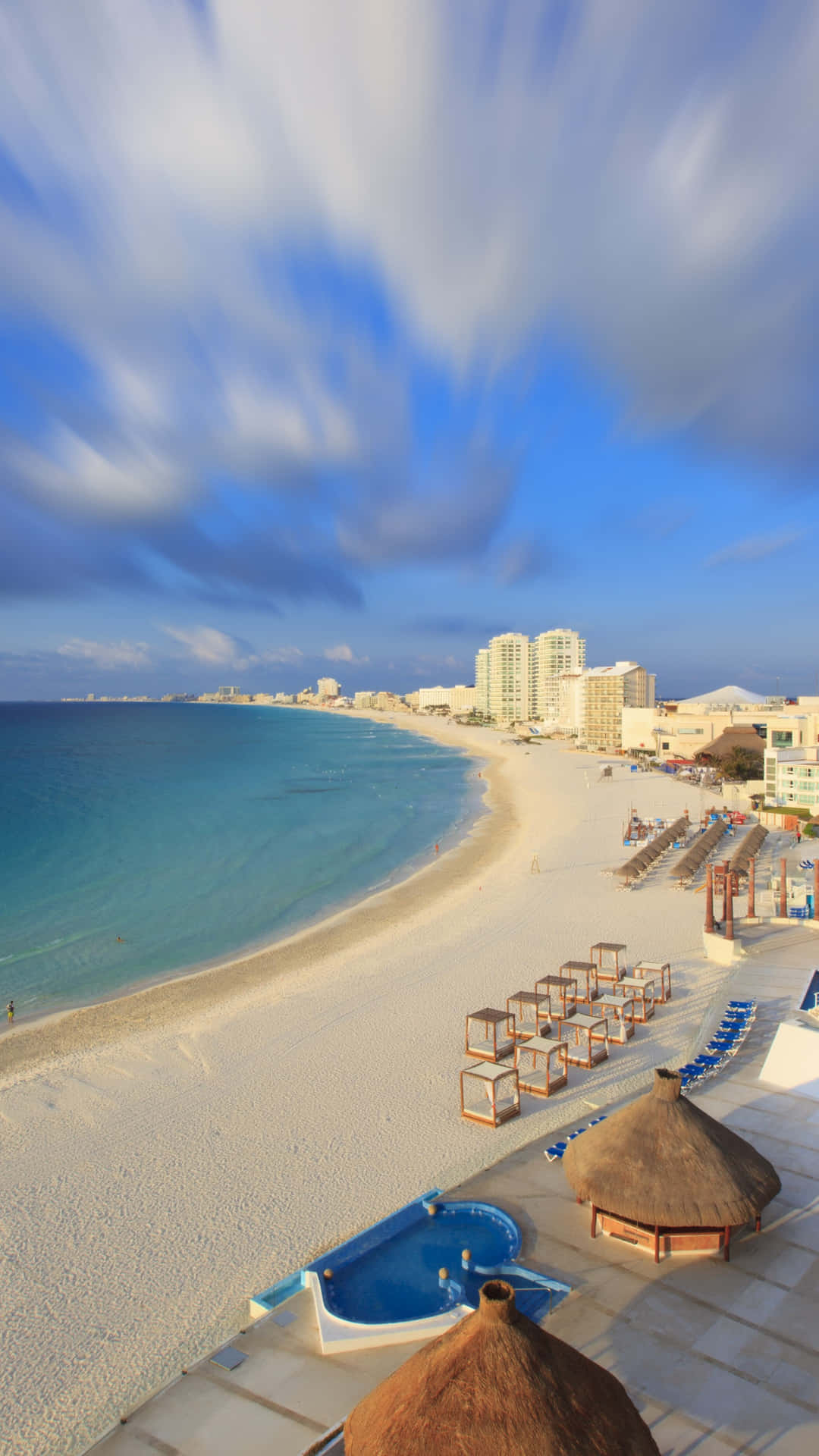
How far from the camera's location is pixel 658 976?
19297 mm

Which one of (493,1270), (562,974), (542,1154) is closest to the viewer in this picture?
(493,1270)

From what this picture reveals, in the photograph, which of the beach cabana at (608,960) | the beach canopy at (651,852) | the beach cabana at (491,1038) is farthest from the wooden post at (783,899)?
the beach cabana at (491,1038)

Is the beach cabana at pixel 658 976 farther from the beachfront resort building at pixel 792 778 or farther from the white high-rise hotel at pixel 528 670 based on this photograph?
the white high-rise hotel at pixel 528 670

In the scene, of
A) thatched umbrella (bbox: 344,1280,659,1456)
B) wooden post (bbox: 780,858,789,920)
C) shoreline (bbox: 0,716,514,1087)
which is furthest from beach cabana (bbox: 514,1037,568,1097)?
wooden post (bbox: 780,858,789,920)

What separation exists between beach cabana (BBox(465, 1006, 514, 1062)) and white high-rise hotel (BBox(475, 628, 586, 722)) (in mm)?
138847

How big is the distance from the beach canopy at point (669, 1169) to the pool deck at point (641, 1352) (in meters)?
0.56

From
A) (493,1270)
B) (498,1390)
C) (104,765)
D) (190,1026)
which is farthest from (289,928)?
(104,765)

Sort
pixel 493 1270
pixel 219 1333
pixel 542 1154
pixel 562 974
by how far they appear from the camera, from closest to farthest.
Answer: pixel 493 1270 < pixel 219 1333 < pixel 542 1154 < pixel 562 974

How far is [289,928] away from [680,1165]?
21163 millimetres

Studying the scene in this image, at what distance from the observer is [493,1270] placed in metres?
8.05

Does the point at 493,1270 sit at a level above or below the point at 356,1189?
above

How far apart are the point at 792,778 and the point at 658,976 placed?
3042 centimetres

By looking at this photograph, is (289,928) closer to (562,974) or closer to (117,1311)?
(562,974)

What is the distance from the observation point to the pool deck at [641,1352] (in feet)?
20.8
